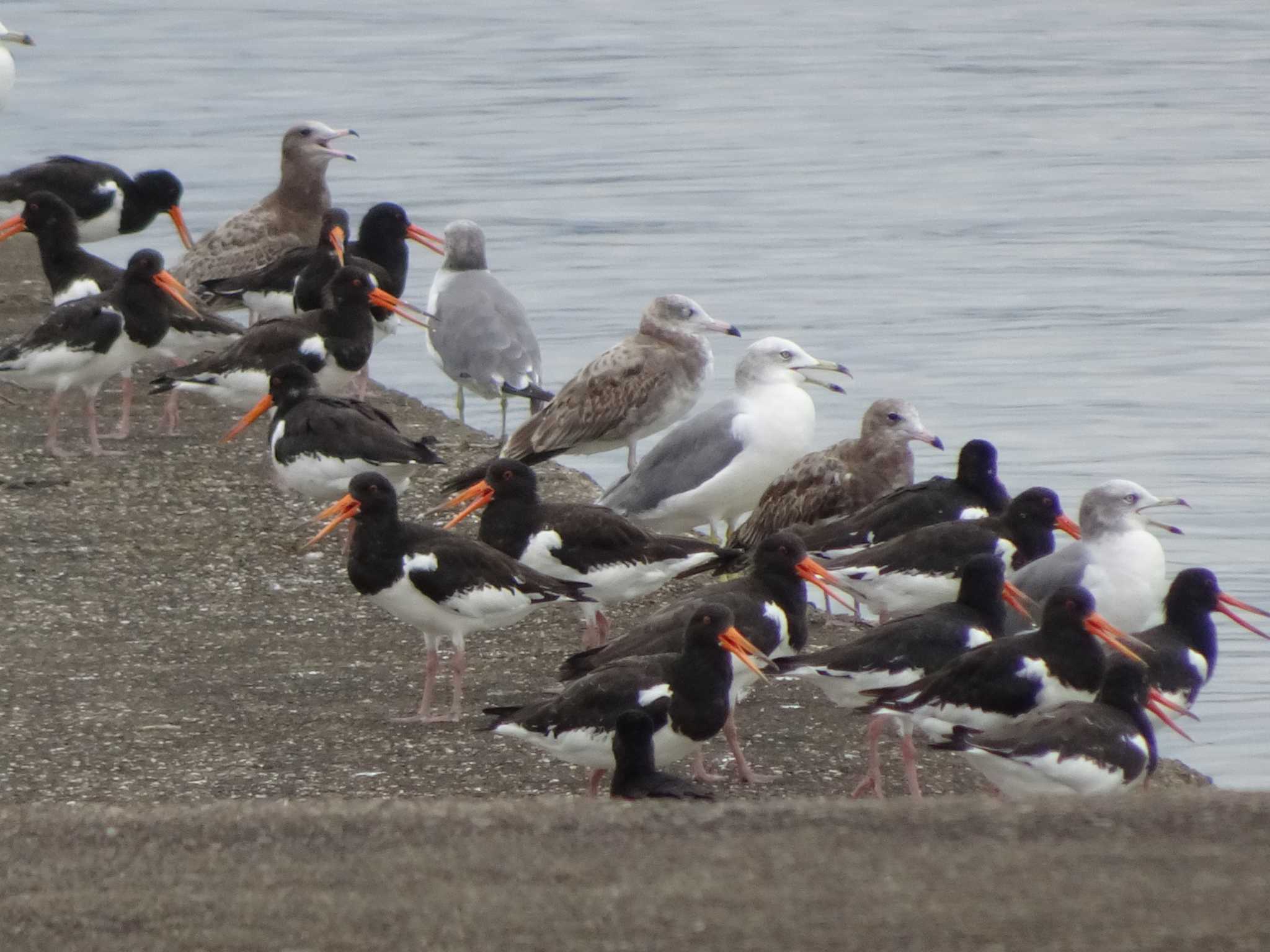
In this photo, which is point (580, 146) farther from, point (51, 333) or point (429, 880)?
point (429, 880)

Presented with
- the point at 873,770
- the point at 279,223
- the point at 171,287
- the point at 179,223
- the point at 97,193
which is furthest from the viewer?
the point at 179,223

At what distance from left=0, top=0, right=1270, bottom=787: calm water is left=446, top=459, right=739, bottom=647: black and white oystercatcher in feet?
7.82

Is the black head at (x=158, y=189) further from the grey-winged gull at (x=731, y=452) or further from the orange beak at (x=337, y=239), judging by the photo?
the grey-winged gull at (x=731, y=452)

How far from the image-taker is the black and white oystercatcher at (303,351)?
376 inches

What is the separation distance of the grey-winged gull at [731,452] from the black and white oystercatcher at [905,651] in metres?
2.28

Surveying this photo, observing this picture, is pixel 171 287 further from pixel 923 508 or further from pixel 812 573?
pixel 812 573

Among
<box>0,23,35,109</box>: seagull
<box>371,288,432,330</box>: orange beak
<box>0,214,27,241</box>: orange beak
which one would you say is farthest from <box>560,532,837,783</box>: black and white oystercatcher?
<box>0,23,35,109</box>: seagull

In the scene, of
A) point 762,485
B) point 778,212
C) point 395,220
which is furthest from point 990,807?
point 778,212

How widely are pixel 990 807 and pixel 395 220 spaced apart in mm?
7975

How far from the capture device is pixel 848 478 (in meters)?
8.86

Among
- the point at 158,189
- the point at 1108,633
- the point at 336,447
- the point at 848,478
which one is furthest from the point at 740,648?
the point at 158,189

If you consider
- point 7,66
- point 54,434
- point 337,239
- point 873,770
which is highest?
point 7,66

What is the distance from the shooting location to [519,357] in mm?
10516

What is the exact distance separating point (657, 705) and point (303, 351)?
4248 mm
